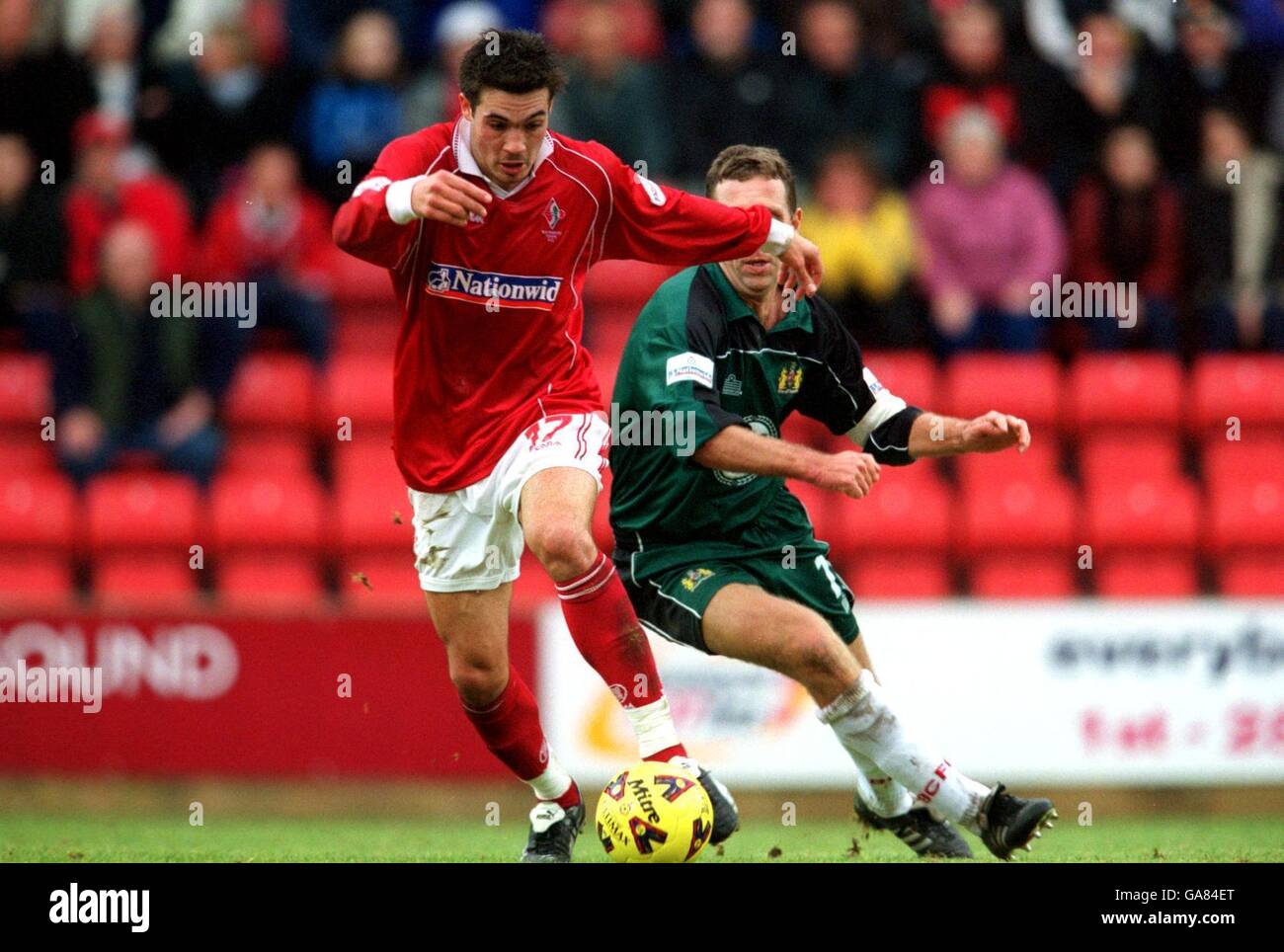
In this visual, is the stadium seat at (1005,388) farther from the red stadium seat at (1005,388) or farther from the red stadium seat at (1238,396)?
the red stadium seat at (1238,396)

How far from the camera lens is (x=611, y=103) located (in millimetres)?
11477

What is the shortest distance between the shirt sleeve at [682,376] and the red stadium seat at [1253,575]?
560 centimetres

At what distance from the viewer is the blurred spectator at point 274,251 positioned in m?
11.2

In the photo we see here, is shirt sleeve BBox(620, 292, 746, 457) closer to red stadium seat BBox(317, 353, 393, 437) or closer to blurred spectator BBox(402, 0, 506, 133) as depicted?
red stadium seat BBox(317, 353, 393, 437)

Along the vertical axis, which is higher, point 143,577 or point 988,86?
point 988,86

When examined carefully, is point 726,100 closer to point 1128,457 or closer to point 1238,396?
point 1128,457

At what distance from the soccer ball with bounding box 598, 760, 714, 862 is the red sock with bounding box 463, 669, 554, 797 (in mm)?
699

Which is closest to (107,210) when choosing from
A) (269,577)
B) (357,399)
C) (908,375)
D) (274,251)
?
(274,251)

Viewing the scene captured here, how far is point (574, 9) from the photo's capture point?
39.6 ft

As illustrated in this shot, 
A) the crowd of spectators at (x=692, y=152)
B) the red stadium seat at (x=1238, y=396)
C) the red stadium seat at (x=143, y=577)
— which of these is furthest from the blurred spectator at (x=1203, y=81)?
the red stadium seat at (x=143, y=577)

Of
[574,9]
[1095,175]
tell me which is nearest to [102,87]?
[574,9]

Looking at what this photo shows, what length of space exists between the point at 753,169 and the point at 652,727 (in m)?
1.97

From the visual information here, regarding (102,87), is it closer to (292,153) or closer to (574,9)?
(292,153)

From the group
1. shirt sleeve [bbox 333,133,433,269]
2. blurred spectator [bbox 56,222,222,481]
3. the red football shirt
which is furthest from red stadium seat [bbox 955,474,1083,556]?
shirt sleeve [bbox 333,133,433,269]
